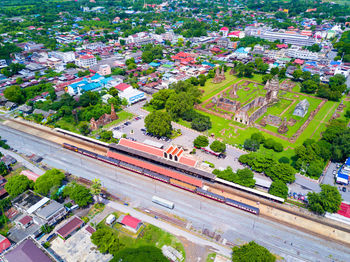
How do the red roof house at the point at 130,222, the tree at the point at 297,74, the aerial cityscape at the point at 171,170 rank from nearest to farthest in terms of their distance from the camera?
the aerial cityscape at the point at 171,170 < the red roof house at the point at 130,222 < the tree at the point at 297,74

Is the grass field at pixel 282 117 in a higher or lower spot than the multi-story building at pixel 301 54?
lower

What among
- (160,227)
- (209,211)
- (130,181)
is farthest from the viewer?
(130,181)

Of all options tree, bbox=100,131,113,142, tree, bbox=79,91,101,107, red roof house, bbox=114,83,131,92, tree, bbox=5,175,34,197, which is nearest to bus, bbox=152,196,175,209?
tree, bbox=5,175,34,197

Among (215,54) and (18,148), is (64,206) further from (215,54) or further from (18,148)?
(215,54)

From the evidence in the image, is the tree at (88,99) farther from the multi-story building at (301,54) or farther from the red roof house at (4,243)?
the multi-story building at (301,54)

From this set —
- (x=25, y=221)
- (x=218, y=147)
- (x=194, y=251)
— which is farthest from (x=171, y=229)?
(x=25, y=221)

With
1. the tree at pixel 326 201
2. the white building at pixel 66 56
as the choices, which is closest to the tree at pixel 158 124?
the tree at pixel 326 201

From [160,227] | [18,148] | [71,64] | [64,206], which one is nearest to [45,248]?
[64,206]

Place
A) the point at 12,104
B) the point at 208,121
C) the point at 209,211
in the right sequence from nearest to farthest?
the point at 209,211, the point at 208,121, the point at 12,104
